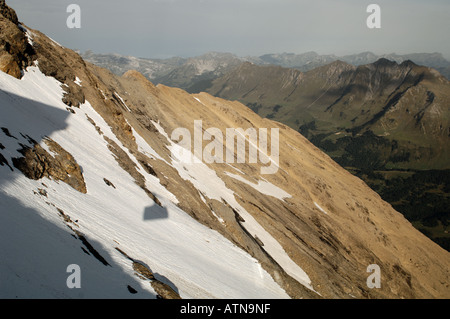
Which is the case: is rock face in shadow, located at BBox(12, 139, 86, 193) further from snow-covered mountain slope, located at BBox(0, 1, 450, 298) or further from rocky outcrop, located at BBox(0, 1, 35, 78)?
rocky outcrop, located at BBox(0, 1, 35, 78)

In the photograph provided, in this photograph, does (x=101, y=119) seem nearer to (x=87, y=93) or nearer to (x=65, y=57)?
(x=87, y=93)

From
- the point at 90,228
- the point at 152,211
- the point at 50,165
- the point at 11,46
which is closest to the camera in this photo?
the point at 90,228

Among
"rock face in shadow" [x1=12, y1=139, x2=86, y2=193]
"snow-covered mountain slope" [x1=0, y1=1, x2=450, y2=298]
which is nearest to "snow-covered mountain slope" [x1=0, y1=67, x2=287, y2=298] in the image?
"snow-covered mountain slope" [x1=0, y1=1, x2=450, y2=298]

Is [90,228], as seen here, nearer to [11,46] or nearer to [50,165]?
[50,165]

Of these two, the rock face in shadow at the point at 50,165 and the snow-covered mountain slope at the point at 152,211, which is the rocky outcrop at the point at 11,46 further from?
the rock face in shadow at the point at 50,165

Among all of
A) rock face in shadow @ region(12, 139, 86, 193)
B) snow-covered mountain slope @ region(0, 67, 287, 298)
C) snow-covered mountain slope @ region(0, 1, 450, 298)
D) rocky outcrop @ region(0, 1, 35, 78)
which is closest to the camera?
snow-covered mountain slope @ region(0, 67, 287, 298)

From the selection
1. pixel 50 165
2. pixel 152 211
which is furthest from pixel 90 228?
pixel 152 211
